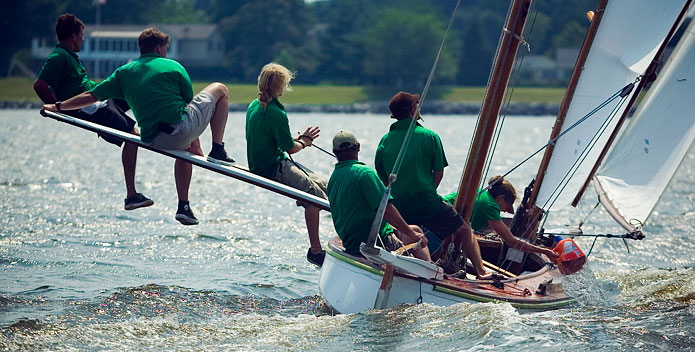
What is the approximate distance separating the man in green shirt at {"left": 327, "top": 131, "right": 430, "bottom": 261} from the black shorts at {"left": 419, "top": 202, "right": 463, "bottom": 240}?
1.07 feet

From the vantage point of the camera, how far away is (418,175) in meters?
10.1

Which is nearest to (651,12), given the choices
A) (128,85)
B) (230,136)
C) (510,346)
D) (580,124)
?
(580,124)

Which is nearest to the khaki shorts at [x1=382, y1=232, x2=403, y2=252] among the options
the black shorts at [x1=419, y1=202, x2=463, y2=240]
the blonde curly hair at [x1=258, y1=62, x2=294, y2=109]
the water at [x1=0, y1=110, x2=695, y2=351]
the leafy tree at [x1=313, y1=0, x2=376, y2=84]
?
the black shorts at [x1=419, y1=202, x2=463, y2=240]

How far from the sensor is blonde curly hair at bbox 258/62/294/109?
10.3 meters

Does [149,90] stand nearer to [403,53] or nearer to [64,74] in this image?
[64,74]

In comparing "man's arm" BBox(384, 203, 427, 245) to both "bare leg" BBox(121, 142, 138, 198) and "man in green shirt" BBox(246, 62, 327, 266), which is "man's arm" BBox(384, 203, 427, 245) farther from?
"bare leg" BBox(121, 142, 138, 198)

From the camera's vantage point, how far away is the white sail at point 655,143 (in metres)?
12.4

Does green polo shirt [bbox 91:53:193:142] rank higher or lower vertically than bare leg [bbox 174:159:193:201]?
higher

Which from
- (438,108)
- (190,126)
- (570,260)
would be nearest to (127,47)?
(438,108)

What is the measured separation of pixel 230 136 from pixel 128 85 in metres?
43.4

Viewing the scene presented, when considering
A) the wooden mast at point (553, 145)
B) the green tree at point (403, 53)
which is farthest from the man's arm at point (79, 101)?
the green tree at point (403, 53)

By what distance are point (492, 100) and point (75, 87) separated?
448 centimetres

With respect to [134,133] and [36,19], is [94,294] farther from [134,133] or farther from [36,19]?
[36,19]

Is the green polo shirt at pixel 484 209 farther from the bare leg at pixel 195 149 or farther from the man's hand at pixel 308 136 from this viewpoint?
the bare leg at pixel 195 149
